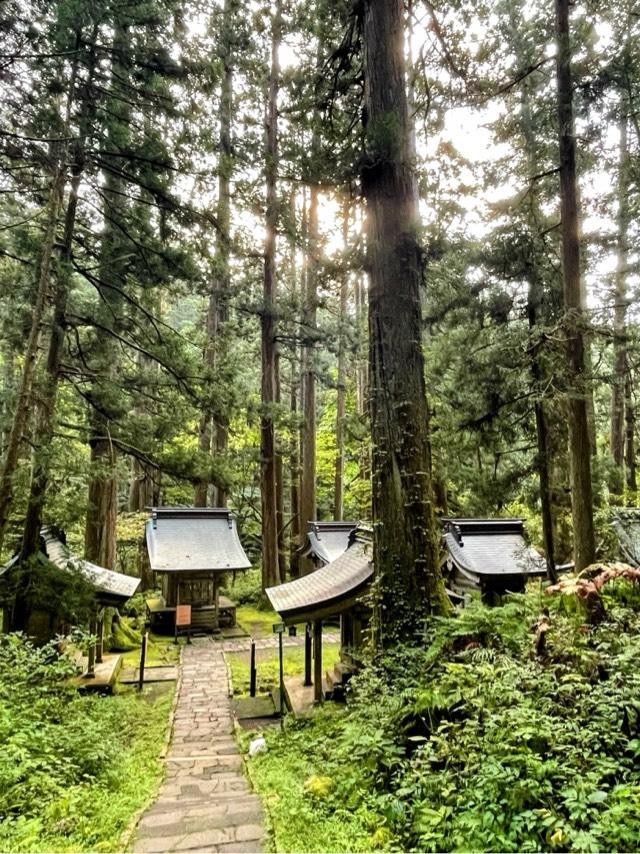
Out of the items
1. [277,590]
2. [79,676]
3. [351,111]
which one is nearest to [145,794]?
[277,590]

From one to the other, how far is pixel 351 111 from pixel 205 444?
1153cm

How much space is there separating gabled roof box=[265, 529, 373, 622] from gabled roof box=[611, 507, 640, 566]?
516 cm

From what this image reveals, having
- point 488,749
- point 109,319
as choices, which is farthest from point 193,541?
point 488,749

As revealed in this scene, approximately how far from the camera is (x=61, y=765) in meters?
4.68

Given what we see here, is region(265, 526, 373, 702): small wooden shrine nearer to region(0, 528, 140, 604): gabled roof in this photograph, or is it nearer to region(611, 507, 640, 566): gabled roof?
region(0, 528, 140, 604): gabled roof

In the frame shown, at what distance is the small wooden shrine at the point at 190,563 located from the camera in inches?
587

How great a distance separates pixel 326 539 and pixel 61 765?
11.7 m

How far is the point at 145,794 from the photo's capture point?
5.05m

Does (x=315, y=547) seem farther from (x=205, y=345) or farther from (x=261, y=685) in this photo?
(x=205, y=345)

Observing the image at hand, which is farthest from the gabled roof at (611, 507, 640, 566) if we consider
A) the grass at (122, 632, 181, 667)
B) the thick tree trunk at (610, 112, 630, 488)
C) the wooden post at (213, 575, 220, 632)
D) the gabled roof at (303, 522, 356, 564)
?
the wooden post at (213, 575, 220, 632)

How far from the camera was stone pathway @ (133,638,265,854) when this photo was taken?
3805 mm

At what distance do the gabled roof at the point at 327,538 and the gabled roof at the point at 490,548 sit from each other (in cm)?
373

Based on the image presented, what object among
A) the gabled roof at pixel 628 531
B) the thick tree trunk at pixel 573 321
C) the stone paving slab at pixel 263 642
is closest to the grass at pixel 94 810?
the stone paving slab at pixel 263 642

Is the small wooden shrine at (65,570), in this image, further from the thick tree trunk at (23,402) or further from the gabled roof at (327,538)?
the gabled roof at (327,538)
